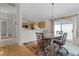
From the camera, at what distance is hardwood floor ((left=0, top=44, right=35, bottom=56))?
229 centimetres

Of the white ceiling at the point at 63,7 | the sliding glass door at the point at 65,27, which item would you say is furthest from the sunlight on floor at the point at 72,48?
the white ceiling at the point at 63,7

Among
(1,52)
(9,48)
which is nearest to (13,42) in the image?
(9,48)

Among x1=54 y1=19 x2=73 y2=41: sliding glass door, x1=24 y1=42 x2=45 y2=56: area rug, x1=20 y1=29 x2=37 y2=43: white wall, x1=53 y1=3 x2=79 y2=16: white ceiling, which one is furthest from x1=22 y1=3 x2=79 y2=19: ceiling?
x1=24 y1=42 x2=45 y2=56: area rug

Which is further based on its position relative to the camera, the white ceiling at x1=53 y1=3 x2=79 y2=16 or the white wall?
the white wall

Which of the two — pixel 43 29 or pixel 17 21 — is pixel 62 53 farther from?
pixel 17 21

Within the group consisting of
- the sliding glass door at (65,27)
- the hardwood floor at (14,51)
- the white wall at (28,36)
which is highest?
the sliding glass door at (65,27)

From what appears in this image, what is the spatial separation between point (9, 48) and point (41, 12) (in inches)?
37.9

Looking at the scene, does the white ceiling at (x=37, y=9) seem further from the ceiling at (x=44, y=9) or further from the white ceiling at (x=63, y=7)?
the white ceiling at (x=63, y=7)

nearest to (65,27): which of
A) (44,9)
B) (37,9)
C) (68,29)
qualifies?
(68,29)

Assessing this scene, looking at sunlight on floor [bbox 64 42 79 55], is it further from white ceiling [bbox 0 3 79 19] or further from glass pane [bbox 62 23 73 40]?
white ceiling [bbox 0 3 79 19]

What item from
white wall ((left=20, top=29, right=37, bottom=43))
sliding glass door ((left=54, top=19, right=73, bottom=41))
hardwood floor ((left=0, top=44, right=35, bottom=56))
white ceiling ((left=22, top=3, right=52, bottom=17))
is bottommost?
hardwood floor ((left=0, top=44, right=35, bottom=56))

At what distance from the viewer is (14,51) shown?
7.61 feet

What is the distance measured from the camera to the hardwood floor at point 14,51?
229 cm

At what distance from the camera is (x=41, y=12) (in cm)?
236
